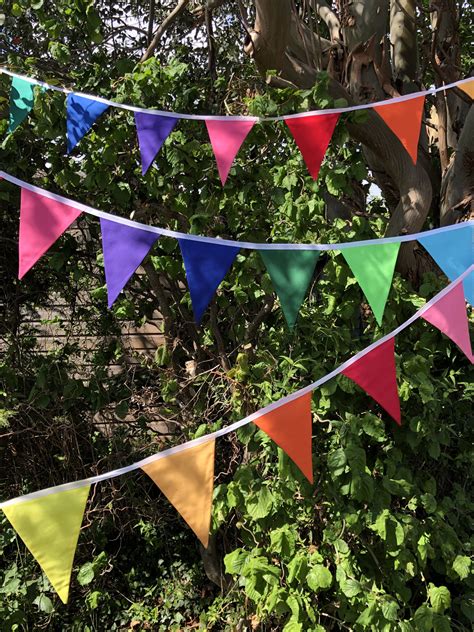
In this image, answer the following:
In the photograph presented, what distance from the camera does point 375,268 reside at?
242cm

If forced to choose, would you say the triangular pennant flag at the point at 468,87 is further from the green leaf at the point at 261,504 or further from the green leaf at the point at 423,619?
the green leaf at the point at 423,619

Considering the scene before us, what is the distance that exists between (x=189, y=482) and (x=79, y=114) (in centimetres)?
191

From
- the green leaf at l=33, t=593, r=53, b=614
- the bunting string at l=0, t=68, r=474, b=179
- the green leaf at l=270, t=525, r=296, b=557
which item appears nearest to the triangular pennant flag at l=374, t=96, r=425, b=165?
the bunting string at l=0, t=68, r=474, b=179

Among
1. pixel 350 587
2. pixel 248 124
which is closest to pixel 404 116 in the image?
pixel 248 124

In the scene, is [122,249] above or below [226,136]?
below

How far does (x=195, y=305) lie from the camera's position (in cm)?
234

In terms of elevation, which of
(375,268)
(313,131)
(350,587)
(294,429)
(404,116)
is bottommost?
(350,587)

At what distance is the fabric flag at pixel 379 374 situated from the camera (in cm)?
237

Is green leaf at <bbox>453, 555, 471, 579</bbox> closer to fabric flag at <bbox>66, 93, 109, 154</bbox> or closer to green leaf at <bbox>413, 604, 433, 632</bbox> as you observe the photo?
green leaf at <bbox>413, 604, 433, 632</bbox>

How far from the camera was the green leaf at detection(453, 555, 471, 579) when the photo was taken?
2.85 meters

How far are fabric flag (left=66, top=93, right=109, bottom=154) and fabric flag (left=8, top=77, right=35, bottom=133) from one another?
0.64 ft

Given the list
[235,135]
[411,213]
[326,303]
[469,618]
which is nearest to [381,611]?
[469,618]

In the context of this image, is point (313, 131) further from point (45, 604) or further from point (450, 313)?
point (45, 604)

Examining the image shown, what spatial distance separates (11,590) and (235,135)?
101 inches
